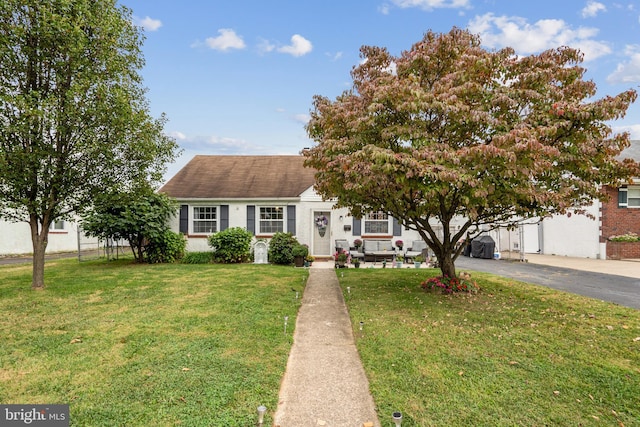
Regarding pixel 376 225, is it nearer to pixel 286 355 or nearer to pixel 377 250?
pixel 377 250

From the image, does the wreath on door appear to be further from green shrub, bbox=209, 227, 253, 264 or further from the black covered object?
the black covered object

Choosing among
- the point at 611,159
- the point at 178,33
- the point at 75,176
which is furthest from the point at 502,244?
the point at 75,176

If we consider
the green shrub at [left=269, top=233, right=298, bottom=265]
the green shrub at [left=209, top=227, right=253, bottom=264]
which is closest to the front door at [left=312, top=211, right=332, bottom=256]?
the green shrub at [left=269, top=233, right=298, bottom=265]

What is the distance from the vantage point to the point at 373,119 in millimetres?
6434

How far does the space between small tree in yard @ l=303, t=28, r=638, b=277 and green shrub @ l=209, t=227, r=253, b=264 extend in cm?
764

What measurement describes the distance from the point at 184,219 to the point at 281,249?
5158 millimetres

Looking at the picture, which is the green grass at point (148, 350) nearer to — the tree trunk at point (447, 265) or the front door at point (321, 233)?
the tree trunk at point (447, 265)

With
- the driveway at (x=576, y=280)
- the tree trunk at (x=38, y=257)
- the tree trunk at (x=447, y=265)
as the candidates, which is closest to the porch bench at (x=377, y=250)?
the driveway at (x=576, y=280)

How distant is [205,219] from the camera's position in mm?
15781

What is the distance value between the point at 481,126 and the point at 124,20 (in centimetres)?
983

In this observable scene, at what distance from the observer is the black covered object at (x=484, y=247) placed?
16.8 m

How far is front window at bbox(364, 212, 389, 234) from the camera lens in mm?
15664

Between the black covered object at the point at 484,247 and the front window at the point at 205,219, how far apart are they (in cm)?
1292

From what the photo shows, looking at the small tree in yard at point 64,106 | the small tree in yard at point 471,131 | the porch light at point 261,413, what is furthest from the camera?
the small tree in yard at point 64,106
